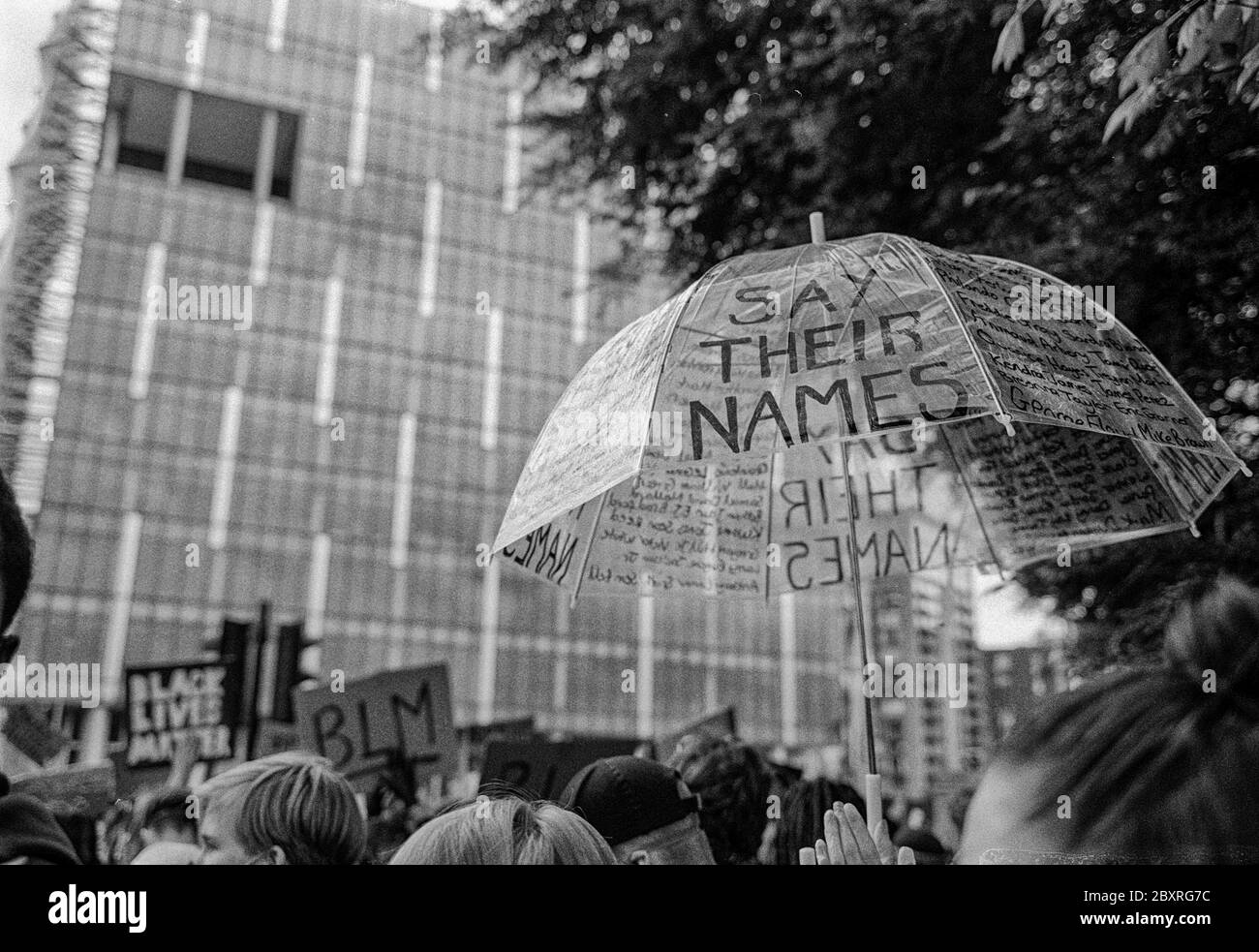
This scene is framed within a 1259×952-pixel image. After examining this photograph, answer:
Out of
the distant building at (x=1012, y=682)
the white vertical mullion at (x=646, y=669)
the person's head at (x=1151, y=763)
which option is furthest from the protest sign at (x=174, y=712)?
the white vertical mullion at (x=646, y=669)

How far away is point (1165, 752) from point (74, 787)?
925 centimetres

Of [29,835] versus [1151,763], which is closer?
[1151,763]

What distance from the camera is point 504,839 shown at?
227cm

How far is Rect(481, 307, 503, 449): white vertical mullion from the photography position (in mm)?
65625

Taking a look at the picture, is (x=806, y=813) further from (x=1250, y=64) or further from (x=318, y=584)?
(x=318, y=584)

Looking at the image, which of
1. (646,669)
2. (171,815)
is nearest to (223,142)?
(646,669)

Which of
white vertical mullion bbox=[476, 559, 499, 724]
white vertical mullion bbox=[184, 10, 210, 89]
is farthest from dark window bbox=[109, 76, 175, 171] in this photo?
white vertical mullion bbox=[476, 559, 499, 724]

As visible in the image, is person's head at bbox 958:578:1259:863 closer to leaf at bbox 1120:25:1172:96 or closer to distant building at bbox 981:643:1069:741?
leaf at bbox 1120:25:1172:96

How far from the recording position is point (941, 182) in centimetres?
589

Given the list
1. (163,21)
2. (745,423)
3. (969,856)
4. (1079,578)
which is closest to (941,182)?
(1079,578)

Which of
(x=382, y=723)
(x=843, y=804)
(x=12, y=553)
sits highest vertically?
(x=12, y=553)

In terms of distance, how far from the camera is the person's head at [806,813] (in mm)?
4258

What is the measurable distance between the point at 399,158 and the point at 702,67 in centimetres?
6326
